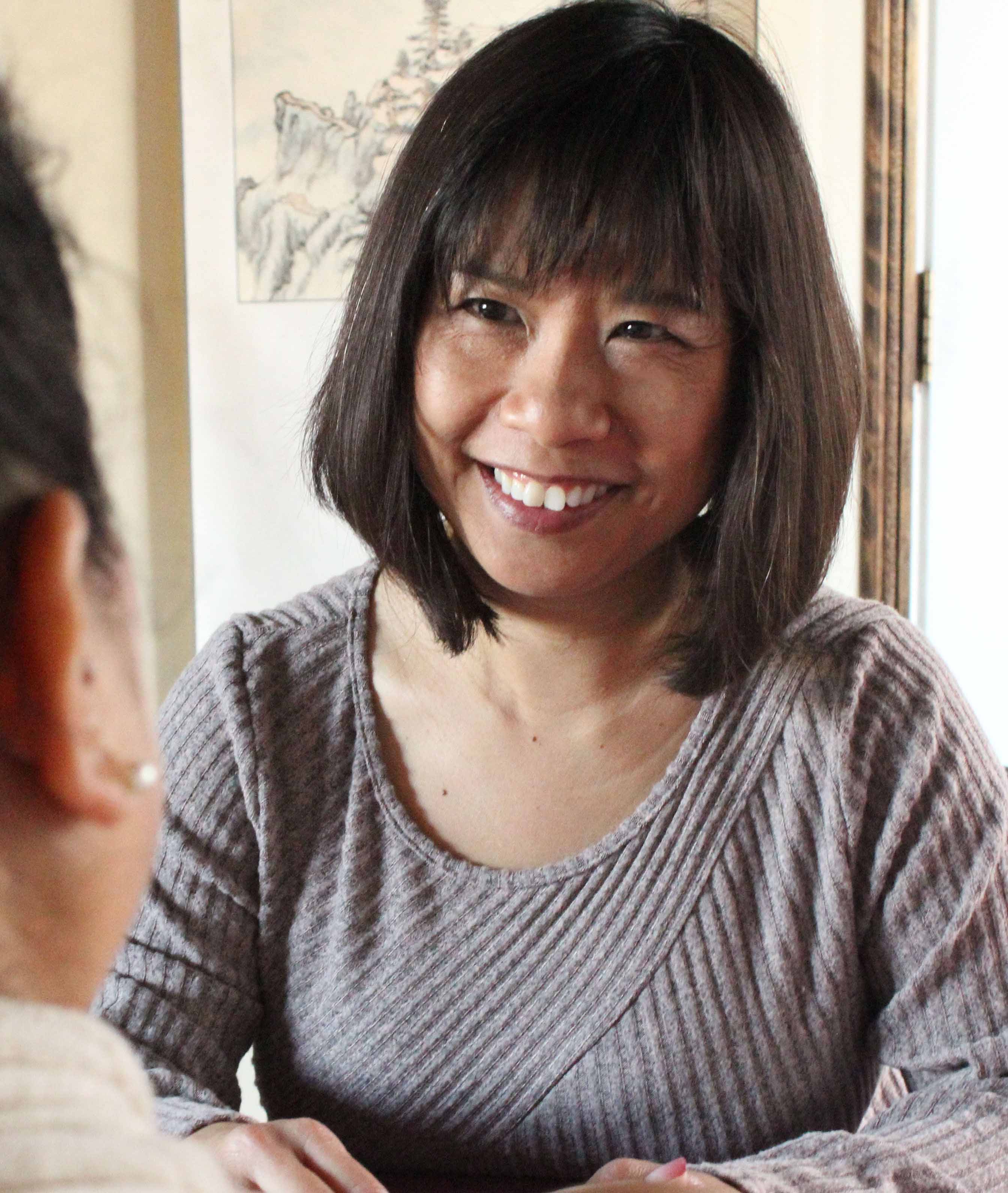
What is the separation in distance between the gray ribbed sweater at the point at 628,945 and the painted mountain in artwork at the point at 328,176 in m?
0.97

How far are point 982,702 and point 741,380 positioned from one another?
1.13 meters

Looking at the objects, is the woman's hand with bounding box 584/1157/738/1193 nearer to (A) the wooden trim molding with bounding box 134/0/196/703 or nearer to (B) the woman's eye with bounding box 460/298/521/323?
(B) the woman's eye with bounding box 460/298/521/323

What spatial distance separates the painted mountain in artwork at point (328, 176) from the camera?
5.96 ft

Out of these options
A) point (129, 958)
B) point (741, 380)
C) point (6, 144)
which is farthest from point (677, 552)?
point (6, 144)

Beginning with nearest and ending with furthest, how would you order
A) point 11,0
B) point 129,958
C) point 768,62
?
point 129,958 → point 11,0 → point 768,62

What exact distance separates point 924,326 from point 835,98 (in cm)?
35

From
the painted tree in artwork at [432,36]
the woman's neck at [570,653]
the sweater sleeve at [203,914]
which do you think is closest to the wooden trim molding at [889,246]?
the painted tree in artwork at [432,36]

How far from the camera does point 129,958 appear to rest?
994mm

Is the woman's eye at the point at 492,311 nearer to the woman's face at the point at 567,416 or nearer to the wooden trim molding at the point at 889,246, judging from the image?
the woman's face at the point at 567,416

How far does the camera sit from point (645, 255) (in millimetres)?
885

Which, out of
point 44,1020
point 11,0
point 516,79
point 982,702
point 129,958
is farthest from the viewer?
point 982,702

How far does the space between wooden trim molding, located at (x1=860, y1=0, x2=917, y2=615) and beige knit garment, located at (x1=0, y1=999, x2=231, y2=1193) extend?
166cm

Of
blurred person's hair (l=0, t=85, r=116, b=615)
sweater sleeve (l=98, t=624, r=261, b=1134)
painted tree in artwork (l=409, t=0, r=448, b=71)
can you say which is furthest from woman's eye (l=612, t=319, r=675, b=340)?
painted tree in artwork (l=409, t=0, r=448, b=71)

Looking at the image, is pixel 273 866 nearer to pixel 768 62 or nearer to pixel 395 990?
pixel 395 990
